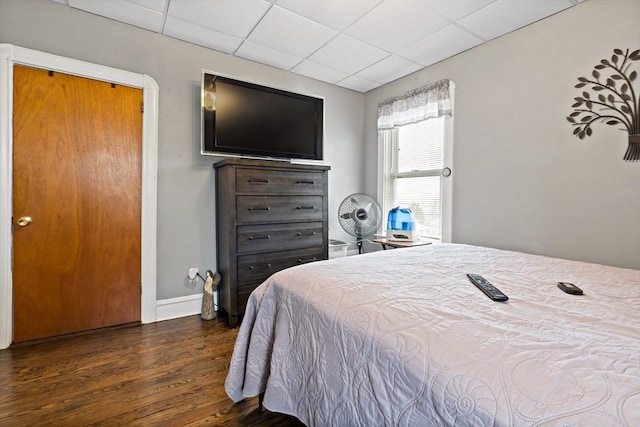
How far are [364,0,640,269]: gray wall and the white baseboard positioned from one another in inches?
99.8

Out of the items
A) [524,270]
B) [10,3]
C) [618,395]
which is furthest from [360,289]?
[10,3]

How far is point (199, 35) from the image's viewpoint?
253 cm

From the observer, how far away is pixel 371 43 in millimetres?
2635

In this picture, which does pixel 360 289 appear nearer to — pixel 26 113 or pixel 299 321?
pixel 299 321

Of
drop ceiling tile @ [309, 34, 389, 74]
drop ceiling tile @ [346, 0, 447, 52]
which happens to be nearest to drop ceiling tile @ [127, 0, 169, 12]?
drop ceiling tile @ [309, 34, 389, 74]

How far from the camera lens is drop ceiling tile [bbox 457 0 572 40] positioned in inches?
81.6

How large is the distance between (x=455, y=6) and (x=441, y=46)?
55cm

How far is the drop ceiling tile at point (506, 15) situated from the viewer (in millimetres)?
2072

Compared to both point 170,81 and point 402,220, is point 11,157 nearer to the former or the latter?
point 170,81

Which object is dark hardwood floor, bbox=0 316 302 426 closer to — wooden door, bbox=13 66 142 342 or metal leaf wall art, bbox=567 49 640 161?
wooden door, bbox=13 66 142 342

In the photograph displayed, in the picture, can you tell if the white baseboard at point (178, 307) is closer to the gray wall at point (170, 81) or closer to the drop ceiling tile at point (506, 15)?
the gray wall at point (170, 81)

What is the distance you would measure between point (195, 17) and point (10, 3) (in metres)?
1.18

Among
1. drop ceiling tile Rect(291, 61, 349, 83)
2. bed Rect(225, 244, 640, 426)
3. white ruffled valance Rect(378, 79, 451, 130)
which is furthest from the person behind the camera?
drop ceiling tile Rect(291, 61, 349, 83)

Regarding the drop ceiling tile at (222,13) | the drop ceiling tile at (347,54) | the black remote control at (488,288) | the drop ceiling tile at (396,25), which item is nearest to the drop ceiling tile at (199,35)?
the drop ceiling tile at (222,13)
